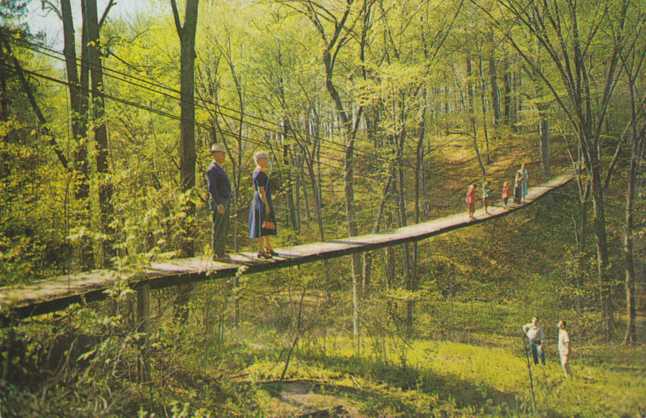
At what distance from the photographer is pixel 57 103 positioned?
13.1 metres

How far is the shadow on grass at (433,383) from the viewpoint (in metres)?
6.55

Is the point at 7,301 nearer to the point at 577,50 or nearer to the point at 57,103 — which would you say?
the point at 577,50

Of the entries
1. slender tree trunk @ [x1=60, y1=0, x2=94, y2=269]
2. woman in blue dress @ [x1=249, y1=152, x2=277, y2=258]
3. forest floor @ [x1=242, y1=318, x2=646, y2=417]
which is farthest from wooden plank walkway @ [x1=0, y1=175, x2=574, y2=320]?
slender tree trunk @ [x1=60, y1=0, x2=94, y2=269]

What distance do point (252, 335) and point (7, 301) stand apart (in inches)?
300

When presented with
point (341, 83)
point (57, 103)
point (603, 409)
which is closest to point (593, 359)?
point (603, 409)

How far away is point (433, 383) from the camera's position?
7.53 meters

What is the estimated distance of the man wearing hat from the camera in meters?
4.98

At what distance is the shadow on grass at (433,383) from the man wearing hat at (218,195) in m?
3.73

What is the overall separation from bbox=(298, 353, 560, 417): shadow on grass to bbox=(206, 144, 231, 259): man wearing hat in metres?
3.73

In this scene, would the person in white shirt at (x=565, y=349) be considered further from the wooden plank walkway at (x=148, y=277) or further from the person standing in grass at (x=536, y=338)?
the wooden plank walkway at (x=148, y=277)

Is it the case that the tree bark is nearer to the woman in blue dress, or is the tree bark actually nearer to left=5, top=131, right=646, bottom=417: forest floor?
the woman in blue dress

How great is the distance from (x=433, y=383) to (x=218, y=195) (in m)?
5.03

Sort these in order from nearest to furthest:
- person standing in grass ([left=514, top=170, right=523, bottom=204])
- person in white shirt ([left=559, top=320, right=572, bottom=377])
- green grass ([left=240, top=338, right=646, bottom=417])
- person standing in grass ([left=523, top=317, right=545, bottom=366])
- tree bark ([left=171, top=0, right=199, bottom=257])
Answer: tree bark ([left=171, top=0, right=199, bottom=257]) → green grass ([left=240, top=338, right=646, bottom=417]) → person in white shirt ([left=559, top=320, right=572, bottom=377]) → person standing in grass ([left=523, top=317, right=545, bottom=366]) → person standing in grass ([left=514, top=170, right=523, bottom=204])

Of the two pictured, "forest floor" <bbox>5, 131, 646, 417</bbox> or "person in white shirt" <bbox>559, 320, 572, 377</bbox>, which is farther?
"person in white shirt" <bbox>559, 320, 572, 377</bbox>
